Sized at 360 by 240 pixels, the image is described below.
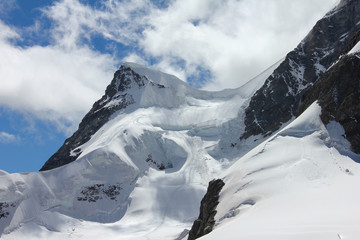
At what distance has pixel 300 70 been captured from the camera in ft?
279

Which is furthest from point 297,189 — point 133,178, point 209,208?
point 133,178

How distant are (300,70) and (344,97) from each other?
5026 cm

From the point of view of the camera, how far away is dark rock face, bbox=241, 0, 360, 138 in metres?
80.6

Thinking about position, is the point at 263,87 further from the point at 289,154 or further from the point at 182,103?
the point at 289,154

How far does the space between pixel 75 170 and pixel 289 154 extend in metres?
48.2

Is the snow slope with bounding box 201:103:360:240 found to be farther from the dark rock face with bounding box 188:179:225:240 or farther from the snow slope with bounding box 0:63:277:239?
the snow slope with bounding box 0:63:277:239

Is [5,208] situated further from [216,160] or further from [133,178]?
[216,160]

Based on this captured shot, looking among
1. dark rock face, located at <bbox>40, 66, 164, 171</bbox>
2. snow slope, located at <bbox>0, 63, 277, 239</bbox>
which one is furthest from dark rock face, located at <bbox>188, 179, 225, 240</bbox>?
dark rock face, located at <bbox>40, 66, 164, 171</bbox>

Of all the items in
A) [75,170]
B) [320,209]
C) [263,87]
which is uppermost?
[263,87]

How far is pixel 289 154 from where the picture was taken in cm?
3344

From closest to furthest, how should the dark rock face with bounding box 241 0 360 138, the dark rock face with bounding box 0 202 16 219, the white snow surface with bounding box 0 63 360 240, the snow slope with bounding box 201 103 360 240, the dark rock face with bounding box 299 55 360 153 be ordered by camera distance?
the snow slope with bounding box 201 103 360 240
the white snow surface with bounding box 0 63 360 240
the dark rock face with bounding box 299 55 360 153
the dark rock face with bounding box 0 202 16 219
the dark rock face with bounding box 241 0 360 138

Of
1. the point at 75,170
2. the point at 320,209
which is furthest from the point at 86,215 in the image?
the point at 320,209

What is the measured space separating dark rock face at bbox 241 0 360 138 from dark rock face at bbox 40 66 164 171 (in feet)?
86.5

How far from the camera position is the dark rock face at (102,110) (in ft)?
311
